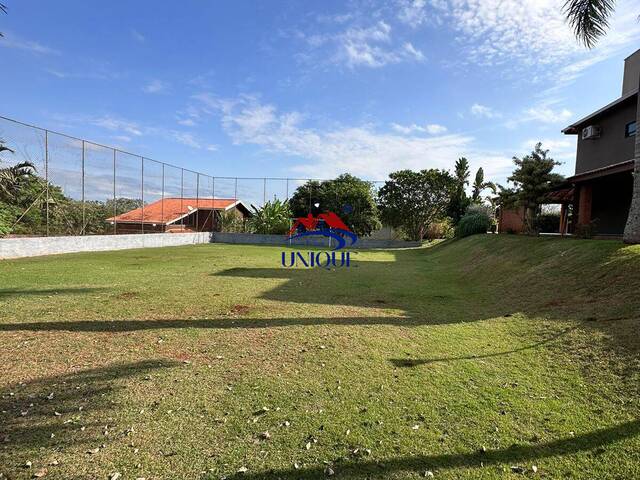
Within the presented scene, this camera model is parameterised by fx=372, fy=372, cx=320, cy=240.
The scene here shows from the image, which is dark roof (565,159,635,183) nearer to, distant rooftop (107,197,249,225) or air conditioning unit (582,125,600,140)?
air conditioning unit (582,125,600,140)

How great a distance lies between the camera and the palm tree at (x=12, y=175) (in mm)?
12930

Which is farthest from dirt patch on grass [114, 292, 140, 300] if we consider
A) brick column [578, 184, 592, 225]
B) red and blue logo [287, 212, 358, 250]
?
red and blue logo [287, 212, 358, 250]

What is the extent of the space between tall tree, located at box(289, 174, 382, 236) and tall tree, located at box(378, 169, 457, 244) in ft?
4.42

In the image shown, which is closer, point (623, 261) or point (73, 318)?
point (73, 318)

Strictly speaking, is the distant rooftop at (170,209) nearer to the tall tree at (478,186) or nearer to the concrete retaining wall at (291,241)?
the concrete retaining wall at (291,241)

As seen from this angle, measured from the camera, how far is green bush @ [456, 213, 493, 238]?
21.5m

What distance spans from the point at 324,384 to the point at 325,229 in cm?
2364

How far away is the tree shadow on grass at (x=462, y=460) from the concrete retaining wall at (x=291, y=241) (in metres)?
24.2

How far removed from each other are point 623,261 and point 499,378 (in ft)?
15.5

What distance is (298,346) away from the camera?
450 cm

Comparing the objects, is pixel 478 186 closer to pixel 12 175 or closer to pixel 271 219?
pixel 271 219

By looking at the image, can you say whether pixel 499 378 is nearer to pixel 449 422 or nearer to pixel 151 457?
pixel 449 422

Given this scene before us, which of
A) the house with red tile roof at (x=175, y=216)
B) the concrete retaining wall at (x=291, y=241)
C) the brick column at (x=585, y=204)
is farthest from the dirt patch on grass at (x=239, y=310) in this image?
the concrete retaining wall at (x=291, y=241)

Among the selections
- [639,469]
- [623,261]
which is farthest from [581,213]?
[639,469]
